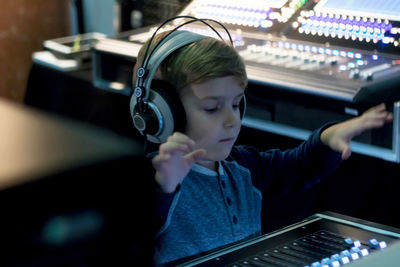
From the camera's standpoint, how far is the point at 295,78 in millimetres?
1370

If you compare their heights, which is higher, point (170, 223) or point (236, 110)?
point (236, 110)

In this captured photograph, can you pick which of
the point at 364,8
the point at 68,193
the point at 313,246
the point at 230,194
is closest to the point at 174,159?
the point at 313,246

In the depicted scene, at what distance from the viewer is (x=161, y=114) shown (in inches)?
35.5

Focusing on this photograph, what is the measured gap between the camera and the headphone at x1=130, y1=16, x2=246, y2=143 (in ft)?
2.92

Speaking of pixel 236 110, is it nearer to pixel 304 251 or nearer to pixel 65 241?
pixel 304 251

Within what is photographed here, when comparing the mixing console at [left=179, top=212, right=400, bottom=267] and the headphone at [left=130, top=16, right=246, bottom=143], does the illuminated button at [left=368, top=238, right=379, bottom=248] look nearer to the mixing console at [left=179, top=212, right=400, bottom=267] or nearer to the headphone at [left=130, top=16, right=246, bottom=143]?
the mixing console at [left=179, top=212, right=400, bottom=267]

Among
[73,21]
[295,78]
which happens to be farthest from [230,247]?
[73,21]

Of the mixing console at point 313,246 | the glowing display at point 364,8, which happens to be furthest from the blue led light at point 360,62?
the mixing console at point 313,246

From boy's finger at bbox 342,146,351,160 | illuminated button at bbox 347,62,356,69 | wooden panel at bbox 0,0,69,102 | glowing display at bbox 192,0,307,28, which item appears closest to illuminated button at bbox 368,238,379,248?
boy's finger at bbox 342,146,351,160

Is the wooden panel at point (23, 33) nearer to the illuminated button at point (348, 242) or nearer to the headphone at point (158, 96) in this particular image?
the headphone at point (158, 96)

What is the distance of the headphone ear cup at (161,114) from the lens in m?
0.90

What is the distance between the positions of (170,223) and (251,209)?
0.54ft

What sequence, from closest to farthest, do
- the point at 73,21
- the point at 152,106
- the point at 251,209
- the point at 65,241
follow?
the point at 65,241
the point at 152,106
the point at 251,209
the point at 73,21

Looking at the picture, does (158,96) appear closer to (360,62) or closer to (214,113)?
(214,113)
